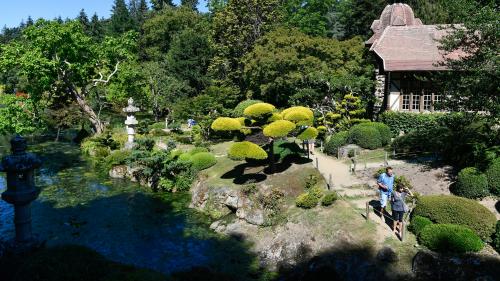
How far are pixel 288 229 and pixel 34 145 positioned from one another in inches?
1314

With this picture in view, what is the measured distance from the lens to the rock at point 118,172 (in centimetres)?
2997

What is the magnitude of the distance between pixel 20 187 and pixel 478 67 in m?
18.8

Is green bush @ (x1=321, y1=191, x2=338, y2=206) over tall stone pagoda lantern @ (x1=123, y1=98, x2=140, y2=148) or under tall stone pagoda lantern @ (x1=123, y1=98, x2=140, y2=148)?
under

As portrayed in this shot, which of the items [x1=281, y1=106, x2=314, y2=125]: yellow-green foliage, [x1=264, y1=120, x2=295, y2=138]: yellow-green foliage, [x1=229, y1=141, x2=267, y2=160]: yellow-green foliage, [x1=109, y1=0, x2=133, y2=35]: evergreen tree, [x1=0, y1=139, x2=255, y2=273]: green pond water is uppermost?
[x1=109, y1=0, x2=133, y2=35]: evergreen tree

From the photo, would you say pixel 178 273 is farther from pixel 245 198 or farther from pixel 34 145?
pixel 34 145

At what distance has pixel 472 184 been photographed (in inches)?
723

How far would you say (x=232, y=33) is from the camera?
147ft

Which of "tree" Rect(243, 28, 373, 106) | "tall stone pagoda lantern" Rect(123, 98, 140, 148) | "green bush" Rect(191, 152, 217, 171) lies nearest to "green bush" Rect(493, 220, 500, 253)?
"green bush" Rect(191, 152, 217, 171)

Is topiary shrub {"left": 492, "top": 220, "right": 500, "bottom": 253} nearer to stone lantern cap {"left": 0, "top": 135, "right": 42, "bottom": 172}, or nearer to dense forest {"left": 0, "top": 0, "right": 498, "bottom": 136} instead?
dense forest {"left": 0, "top": 0, "right": 498, "bottom": 136}

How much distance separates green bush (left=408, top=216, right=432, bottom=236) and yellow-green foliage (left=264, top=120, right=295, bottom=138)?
24.7 ft

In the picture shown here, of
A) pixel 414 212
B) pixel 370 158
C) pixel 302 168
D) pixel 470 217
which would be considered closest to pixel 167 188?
pixel 302 168

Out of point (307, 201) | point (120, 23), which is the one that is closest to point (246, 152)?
point (307, 201)

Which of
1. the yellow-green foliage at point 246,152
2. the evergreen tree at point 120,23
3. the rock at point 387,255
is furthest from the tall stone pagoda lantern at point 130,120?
the evergreen tree at point 120,23

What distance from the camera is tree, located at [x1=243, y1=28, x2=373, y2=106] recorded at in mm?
33094
